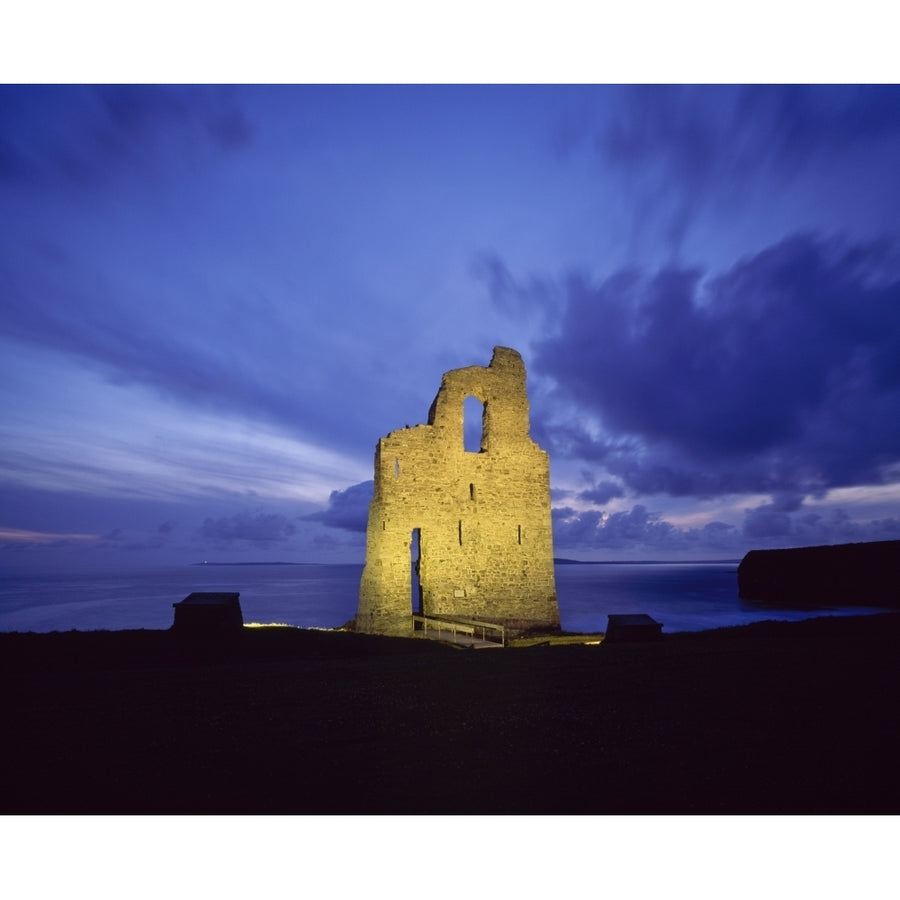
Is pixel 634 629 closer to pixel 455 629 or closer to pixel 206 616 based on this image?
pixel 455 629

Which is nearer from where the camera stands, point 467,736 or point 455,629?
point 467,736

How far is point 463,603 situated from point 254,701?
41.1 ft

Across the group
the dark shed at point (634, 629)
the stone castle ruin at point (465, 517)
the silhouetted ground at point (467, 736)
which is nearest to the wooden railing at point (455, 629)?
the stone castle ruin at point (465, 517)

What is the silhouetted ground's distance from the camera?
294cm

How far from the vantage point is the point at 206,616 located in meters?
9.40

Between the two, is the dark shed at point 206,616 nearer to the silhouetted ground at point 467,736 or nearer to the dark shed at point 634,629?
the silhouetted ground at point 467,736

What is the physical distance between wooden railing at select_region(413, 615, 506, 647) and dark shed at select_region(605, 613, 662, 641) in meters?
3.72

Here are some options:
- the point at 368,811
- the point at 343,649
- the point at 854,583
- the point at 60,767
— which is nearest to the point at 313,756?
the point at 368,811

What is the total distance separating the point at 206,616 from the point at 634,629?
8.26 metres

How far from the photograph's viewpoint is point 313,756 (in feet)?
11.6

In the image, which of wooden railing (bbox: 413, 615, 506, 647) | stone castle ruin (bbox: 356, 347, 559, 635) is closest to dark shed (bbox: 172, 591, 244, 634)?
wooden railing (bbox: 413, 615, 506, 647)

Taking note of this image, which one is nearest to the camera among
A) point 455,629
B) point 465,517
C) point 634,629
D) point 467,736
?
point 467,736

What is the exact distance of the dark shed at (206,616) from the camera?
9.24 metres

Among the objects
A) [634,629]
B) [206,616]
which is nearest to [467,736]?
[206,616]
